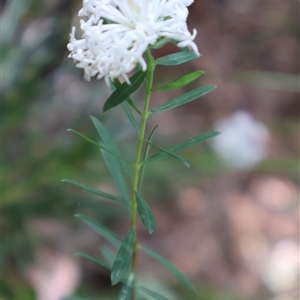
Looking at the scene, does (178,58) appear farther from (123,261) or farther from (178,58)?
(123,261)

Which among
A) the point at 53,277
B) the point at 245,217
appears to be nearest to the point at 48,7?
the point at 53,277

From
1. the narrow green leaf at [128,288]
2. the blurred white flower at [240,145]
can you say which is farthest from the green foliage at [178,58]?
the blurred white flower at [240,145]

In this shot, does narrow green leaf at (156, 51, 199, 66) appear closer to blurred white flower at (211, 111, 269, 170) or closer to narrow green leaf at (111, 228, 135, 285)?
narrow green leaf at (111, 228, 135, 285)

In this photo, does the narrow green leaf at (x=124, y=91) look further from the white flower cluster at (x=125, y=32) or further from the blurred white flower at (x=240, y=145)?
the blurred white flower at (x=240, y=145)

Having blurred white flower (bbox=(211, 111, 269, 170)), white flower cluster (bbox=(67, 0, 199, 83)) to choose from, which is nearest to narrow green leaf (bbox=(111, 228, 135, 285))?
white flower cluster (bbox=(67, 0, 199, 83))

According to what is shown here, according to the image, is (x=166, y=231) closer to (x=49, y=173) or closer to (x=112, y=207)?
(x=112, y=207)
